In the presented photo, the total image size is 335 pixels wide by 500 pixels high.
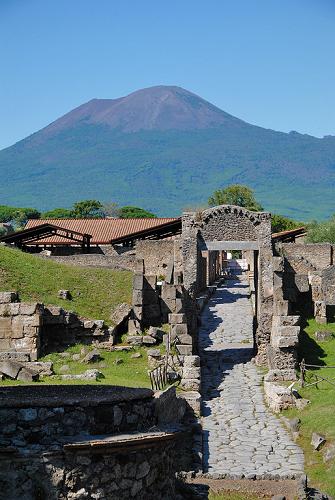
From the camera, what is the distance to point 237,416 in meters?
23.5

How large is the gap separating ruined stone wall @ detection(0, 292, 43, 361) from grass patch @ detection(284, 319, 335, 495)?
7125 millimetres

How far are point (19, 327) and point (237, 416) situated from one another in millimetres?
6392

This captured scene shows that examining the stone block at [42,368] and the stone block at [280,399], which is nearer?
the stone block at [42,368]

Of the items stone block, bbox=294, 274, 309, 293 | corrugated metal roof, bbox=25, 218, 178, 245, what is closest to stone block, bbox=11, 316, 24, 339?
stone block, bbox=294, 274, 309, 293

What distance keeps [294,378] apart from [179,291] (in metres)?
5.05

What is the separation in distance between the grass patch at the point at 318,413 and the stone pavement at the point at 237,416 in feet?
1.15

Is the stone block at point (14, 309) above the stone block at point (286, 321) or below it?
above

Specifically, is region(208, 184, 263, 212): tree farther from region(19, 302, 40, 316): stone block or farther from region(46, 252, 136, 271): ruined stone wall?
region(19, 302, 40, 316): stone block

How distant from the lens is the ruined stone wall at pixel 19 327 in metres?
24.2

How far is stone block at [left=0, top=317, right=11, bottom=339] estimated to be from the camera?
79.2ft

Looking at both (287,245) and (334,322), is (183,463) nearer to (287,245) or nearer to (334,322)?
(334,322)

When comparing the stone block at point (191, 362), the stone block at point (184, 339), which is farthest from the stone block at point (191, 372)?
the stone block at point (184, 339)

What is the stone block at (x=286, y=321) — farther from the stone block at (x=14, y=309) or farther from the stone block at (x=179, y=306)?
the stone block at (x=14, y=309)

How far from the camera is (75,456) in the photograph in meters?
9.41
